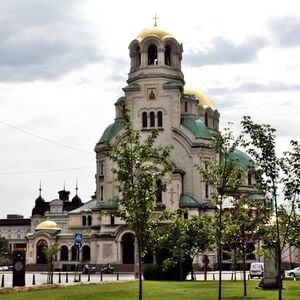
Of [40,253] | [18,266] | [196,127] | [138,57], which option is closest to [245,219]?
[18,266]

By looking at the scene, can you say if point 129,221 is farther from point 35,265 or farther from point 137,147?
point 35,265

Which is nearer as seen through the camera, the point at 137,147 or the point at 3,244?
the point at 137,147

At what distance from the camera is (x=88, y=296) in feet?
115

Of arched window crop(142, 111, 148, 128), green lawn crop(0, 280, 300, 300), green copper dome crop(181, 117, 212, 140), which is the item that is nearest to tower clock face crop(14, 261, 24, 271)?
green lawn crop(0, 280, 300, 300)

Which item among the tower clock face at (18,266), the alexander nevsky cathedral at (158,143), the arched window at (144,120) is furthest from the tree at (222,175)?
the arched window at (144,120)

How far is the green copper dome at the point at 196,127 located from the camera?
93.1 m

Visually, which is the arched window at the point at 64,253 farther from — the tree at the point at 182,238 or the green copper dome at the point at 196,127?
the tree at the point at 182,238

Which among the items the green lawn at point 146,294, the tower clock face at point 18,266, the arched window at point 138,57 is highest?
the arched window at point 138,57

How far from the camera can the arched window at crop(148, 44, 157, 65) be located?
9531 centimetres

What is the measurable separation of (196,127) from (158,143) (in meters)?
5.87

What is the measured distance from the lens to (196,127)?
94.2m

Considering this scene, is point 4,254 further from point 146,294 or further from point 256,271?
point 146,294

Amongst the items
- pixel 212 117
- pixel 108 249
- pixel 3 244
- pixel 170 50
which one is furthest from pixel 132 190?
pixel 3 244

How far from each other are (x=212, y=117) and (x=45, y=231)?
3228cm
